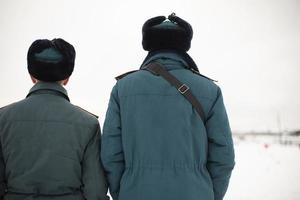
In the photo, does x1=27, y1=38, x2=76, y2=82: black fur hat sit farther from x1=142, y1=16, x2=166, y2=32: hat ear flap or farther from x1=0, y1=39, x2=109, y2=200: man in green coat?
x1=142, y1=16, x2=166, y2=32: hat ear flap

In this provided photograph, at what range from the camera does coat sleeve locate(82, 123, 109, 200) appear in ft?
7.75

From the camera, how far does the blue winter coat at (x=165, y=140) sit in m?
2.25

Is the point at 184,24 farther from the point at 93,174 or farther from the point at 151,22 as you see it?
the point at 93,174

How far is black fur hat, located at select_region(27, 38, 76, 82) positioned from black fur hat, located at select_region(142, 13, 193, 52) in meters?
0.60

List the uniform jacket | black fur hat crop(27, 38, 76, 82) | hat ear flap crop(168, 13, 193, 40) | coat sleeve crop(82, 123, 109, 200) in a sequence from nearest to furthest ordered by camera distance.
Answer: the uniform jacket
coat sleeve crop(82, 123, 109, 200)
black fur hat crop(27, 38, 76, 82)
hat ear flap crop(168, 13, 193, 40)

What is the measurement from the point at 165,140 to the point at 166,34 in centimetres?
80

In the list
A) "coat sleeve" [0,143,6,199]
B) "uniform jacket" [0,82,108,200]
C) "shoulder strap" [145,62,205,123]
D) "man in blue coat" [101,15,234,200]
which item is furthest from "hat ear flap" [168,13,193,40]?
"coat sleeve" [0,143,6,199]

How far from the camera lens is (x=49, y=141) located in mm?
2314

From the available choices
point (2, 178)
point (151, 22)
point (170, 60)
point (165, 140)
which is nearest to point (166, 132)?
point (165, 140)

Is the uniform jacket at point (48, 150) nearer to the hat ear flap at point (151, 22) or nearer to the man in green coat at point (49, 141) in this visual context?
the man in green coat at point (49, 141)

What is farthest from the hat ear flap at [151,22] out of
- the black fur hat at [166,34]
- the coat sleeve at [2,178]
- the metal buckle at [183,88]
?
the coat sleeve at [2,178]

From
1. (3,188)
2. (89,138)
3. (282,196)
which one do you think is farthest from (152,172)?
(282,196)

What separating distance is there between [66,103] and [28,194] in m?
0.67

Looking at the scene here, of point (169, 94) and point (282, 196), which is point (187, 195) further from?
point (282, 196)
